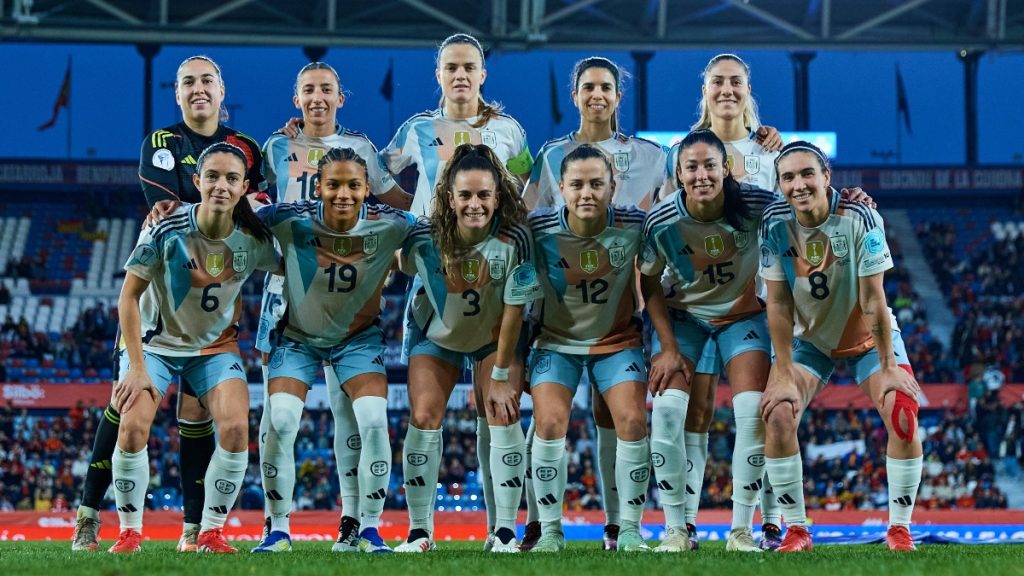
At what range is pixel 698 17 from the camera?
78.4 ft

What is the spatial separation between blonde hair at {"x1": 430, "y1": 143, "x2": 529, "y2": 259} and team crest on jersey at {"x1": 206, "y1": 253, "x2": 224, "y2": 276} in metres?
1.22

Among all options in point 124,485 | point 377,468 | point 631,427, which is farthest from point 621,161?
point 124,485

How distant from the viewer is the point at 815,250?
656 centimetres

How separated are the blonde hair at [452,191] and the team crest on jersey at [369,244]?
0.35m

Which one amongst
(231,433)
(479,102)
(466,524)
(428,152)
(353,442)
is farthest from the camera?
(466,524)

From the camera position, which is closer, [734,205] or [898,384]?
[898,384]

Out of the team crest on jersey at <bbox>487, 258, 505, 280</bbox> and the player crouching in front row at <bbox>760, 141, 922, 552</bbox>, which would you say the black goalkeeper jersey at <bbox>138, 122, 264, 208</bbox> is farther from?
the player crouching in front row at <bbox>760, 141, 922, 552</bbox>

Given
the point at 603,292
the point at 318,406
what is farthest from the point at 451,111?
the point at 318,406

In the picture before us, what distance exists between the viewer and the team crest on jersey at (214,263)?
22.2ft

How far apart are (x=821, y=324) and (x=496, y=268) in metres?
1.85

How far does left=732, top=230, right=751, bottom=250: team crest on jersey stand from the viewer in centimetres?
690

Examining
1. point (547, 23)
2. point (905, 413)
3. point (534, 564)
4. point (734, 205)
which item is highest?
point (547, 23)

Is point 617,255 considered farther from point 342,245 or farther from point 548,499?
point 342,245

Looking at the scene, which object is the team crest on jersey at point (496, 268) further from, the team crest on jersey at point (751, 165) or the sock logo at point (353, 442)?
the team crest on jersey at point (751, 165)
